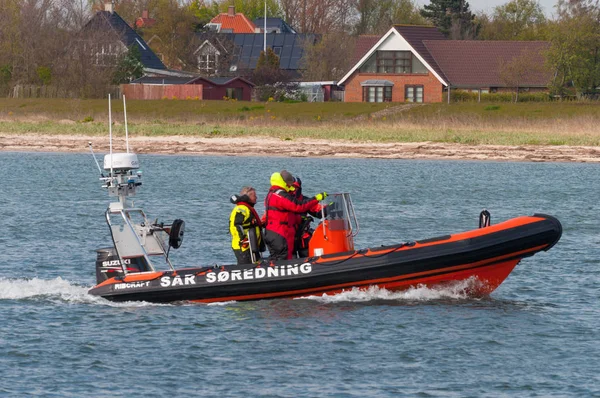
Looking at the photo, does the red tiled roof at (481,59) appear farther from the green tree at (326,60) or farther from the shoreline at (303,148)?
the shoreline at (303,148)

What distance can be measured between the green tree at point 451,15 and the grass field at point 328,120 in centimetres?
3197

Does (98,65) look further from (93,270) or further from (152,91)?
(93,270)

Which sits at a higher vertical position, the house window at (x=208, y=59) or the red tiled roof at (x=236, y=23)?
the red tiled roof at (x=236, y=23)

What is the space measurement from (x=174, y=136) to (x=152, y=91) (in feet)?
60.1

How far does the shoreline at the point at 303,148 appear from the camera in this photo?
113ft

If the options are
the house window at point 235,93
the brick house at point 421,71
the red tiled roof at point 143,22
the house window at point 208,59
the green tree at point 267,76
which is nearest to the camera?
the brick house at point 421,71

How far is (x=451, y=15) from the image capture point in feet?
262

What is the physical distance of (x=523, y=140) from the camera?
3634cm

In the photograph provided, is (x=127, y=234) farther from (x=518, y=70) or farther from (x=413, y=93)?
(x=518, y=70)

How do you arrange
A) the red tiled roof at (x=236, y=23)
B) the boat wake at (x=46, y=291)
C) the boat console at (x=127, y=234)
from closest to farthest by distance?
the boat console at (x=127, y=234) → the boat wake at (x=46, y=291) → the red tiled roof at (x=236, y=23)

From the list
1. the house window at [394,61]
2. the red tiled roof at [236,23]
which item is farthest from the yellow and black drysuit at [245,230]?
the red tiled roof at [236,23]

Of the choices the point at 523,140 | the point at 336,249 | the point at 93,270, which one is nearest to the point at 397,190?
the point at 523,140

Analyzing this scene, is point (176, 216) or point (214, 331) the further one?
point (176, 216)

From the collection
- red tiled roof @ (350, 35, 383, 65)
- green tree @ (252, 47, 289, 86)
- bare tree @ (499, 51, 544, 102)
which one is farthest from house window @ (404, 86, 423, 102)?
green tree @ (252, 47, 289, 86)
